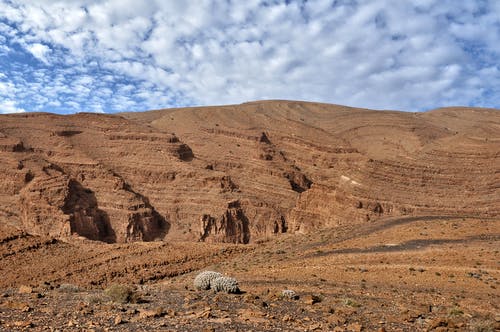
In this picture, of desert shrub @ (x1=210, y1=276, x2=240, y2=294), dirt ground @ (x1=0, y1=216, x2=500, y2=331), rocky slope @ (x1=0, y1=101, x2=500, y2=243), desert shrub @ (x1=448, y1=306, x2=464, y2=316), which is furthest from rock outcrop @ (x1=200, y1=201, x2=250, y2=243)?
desert shrub @ (x1=448, y1=306, x2=464, y2=316)

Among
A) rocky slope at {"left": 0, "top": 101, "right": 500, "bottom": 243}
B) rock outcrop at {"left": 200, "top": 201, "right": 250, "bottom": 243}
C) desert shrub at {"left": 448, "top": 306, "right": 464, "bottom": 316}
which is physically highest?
rocky slope at {"left": 0, "top": 101, "right": 500, "bottom": 243}

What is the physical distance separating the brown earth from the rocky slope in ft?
0.59

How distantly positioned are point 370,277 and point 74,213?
29899mm

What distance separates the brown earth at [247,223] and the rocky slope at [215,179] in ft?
0.59

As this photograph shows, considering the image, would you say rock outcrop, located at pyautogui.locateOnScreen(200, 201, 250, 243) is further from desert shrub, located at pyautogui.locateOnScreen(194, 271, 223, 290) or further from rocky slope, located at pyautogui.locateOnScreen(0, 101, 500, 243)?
desert shrub, located at pyautogui.locateOnScreen(194, 271, 223, 290)

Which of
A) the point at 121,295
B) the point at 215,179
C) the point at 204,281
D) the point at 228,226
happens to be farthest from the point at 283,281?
the point at 215,179

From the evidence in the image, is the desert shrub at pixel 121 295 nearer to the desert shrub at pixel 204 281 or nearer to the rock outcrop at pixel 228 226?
the desert shrub at pixel 204 281

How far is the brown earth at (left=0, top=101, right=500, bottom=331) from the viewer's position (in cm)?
1243

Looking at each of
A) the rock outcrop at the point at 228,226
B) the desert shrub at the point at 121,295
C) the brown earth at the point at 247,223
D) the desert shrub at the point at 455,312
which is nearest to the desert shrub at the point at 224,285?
the brown earth at the point at 247,223

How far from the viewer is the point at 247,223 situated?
47562 mm

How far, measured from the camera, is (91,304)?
471 inches

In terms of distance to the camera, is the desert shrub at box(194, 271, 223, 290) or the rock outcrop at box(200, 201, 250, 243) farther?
the rock outcrop at box(200, 201, 250, 243)

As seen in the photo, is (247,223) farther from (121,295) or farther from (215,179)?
(121,295)

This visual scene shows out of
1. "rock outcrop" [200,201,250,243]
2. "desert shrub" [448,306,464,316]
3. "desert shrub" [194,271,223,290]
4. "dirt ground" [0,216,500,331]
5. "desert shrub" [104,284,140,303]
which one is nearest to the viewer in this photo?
"dirt ground" [0,216,500,331]
